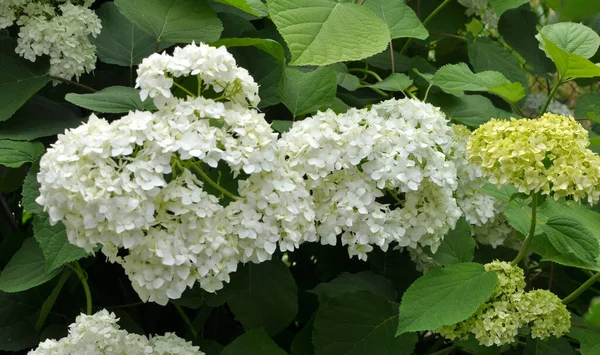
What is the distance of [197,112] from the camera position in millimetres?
1009

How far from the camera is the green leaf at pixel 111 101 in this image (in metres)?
1.15

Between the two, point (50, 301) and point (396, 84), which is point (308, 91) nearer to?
point (396, 84)

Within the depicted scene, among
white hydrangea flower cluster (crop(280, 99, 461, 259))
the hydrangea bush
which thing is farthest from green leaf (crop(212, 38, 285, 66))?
white hydrangea flower cluster (crop(280, 99, 461, 259))

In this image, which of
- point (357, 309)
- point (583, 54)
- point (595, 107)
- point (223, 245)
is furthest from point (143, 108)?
point (595, 107)

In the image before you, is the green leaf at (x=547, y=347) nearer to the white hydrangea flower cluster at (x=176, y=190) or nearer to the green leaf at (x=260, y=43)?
the white hydrangea flower cluster at (x=176, y=190)

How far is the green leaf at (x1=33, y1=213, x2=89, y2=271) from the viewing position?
1105 mm

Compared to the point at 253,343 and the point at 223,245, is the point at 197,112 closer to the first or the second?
the point at 223,245

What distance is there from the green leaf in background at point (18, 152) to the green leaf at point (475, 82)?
2.85ft

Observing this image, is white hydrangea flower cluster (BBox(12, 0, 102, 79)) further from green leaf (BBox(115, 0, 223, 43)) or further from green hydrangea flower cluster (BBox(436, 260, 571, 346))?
green hydrangea flower cluster (BBox(436, 260, 571, 346))

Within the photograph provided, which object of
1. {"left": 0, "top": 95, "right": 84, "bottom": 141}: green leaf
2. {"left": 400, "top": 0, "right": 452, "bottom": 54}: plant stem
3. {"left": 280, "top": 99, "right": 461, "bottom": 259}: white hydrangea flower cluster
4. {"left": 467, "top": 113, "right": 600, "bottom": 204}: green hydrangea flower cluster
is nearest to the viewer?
{"left": 467, "top": 113, "right": 600, "bottom": 204}: green hydrangea flower cluster

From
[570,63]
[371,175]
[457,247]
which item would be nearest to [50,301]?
[371,175]

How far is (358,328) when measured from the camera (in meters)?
1.35

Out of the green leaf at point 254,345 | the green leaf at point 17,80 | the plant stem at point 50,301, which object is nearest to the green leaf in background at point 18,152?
the green leaf at point 17,80

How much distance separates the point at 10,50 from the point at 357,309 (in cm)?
103
